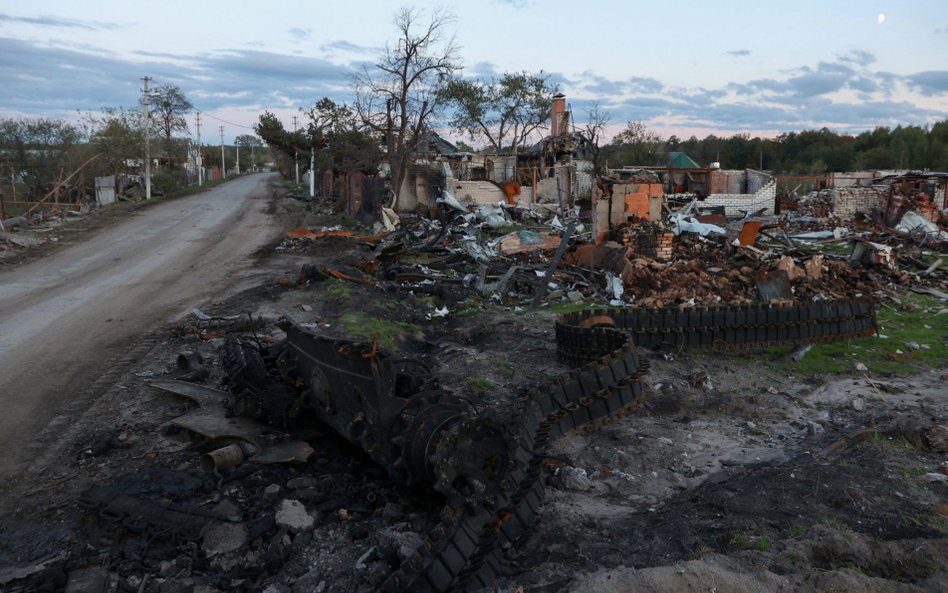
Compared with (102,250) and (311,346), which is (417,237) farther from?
(311,346)

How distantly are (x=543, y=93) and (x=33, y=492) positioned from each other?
5192 cm

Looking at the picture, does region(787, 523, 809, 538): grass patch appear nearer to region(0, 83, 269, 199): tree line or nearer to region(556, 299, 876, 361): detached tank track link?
region(556, 299, 876, 361): detached tank track link

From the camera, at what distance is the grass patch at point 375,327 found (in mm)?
9305

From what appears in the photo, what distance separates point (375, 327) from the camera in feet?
32.8

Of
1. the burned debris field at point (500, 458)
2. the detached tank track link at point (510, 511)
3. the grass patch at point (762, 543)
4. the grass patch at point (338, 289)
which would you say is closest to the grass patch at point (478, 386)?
the burned debris field at point (500, 458)

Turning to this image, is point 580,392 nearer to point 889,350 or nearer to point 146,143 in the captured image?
point 889,350

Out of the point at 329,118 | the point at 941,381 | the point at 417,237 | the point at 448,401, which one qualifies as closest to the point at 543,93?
the point at 329,118

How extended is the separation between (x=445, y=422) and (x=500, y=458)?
0.44 meters

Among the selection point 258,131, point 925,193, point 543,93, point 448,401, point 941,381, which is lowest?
point 941,381

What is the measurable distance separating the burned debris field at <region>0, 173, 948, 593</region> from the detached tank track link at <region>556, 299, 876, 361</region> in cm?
3

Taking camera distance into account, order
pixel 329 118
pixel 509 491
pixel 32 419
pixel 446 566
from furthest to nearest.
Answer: pixel 329 118, pixel 32 419, pixel 509 491, pixel 446 566

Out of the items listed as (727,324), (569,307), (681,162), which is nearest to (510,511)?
(727,324)

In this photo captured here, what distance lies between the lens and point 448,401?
15.4 ft

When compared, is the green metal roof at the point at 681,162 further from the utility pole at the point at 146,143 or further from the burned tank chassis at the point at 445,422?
the burned tank chassis at the point at 445,422
